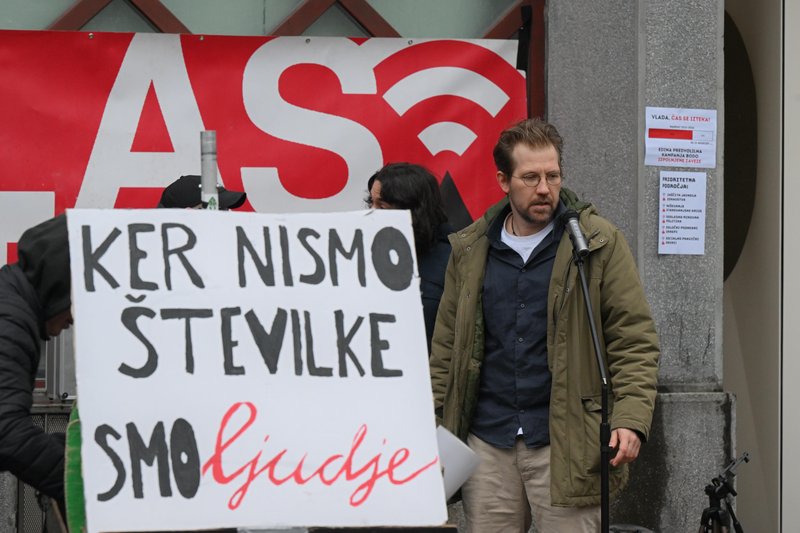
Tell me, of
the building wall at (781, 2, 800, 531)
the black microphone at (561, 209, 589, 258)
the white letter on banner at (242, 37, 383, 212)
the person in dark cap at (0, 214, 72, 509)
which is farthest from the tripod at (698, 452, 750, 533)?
the person in dark cap at (0, 214, 72, 509)

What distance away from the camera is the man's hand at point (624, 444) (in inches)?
163

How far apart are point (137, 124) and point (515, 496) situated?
2912mm

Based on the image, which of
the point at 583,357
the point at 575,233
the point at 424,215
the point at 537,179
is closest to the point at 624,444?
the point at 583,357

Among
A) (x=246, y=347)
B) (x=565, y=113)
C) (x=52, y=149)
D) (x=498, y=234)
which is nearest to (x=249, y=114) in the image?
(x=52, y=149)

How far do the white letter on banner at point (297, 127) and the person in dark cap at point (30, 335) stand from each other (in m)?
3.02

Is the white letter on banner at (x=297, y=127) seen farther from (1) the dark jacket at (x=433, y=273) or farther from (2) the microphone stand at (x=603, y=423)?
(2) the microphone stand at (x=603, y=423)

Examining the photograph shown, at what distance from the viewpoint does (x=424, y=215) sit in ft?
16.9

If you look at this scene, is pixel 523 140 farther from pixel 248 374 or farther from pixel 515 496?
pixel 248 374

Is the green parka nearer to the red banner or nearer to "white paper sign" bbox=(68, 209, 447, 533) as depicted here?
"white paper sign" bbox=(68, 209, 447, 533)

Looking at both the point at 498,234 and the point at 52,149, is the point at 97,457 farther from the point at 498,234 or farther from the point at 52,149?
the point at 52,149

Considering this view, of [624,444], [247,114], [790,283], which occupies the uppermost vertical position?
[247,114]

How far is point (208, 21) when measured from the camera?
6449 mm

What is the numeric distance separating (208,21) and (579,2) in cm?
189

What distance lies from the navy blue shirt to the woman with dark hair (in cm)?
62
